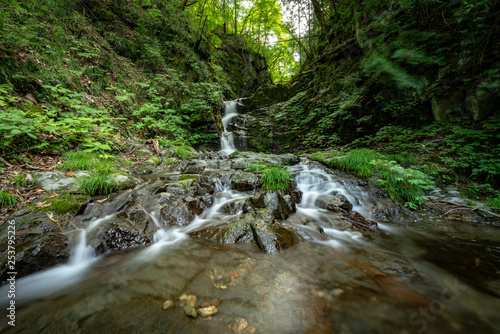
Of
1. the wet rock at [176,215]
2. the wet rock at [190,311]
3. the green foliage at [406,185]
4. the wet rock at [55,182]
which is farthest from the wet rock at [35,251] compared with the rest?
the green foliage at [406,185]

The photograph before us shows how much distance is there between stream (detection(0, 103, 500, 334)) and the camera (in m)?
1.43

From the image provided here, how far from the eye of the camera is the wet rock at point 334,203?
392 cm

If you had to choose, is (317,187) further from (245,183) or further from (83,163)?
(83,163)

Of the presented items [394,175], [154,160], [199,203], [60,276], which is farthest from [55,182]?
[394,175]

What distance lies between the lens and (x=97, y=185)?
3.31 metres

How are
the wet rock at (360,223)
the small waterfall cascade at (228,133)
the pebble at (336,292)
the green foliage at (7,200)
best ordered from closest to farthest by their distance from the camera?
the pebble at (336,292), the green foliage at (7,200), the wet rock at (360,223), the small waterfall cascade at (228,133)

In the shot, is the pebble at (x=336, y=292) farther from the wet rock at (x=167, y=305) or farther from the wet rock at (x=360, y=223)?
the wet rock at (x=360, y=223)

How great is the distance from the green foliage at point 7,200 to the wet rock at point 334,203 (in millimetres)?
5113

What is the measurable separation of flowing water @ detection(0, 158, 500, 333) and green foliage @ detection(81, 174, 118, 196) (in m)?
0.42

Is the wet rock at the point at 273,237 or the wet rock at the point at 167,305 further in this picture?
the wet rock at the point at 273,237

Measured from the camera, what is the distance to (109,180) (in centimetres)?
347

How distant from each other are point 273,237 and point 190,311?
1.39 metres

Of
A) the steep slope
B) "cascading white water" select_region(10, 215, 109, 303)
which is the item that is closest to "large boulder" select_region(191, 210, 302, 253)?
"cascading white water" select_region(10, 215, 109, 303)

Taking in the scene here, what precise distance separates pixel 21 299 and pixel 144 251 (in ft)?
3.41
